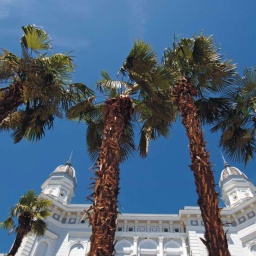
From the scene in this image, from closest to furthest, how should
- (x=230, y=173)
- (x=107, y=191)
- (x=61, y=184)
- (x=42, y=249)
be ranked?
1. (x=107, y=191)
2. (x=42, y=249)
3. (x=61, y=184)
4. (x=230, y=173)

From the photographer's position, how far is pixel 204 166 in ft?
24.2

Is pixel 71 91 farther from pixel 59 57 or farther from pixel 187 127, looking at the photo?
pixel 187 127

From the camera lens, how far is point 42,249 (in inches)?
1219

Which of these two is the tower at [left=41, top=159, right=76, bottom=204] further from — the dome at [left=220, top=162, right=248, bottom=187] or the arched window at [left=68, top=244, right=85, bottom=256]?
the dome at [left=220, top=162, right=248, bottom=187]

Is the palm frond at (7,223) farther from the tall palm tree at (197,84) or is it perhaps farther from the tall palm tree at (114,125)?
the tall palm tree at (197,84)

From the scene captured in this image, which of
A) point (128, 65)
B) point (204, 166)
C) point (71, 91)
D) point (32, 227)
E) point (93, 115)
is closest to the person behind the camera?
point (204, 166)

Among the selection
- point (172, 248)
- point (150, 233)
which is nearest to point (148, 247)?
point (150, 233)

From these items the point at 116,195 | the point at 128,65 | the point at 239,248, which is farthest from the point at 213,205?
the point at 239,248

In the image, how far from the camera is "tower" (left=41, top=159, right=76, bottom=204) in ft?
132

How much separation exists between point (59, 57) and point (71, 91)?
1.44 m

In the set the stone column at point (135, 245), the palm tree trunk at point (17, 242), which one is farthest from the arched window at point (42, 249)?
the palm tree trunk at point (17, 242)

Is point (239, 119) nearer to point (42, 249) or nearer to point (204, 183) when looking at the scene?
point (204, 183)

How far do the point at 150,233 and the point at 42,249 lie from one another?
444 inches

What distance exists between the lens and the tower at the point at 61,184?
40188 mm
